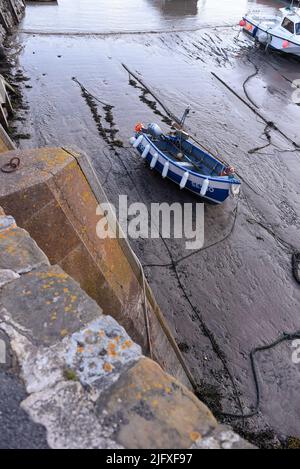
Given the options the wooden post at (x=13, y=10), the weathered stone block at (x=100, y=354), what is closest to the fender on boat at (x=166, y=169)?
the weathered stone block at (x=100, y=354)

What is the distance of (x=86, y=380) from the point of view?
7.28ft

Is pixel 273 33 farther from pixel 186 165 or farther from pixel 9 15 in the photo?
pixel 9 15

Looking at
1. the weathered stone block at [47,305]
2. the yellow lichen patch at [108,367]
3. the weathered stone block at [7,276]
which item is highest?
the yellow lichen patch at [108,367]

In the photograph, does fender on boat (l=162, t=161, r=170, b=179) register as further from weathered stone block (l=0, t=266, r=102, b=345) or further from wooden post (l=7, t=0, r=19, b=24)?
wooden post (l=7, t=0, r=19, b=24)

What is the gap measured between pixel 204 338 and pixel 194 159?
685 centimetres

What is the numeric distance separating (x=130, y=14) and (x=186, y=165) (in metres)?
22.1

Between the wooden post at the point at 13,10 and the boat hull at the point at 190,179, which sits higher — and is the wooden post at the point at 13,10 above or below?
above

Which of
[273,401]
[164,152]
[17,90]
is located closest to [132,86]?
[17,90]

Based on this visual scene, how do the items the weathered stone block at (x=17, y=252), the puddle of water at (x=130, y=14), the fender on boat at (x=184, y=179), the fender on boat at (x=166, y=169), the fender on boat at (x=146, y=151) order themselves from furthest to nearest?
1. the puddle of water at (x=130, y=14)
2. the fender on boat at (x=146, y=151)
3. the fender on boat at (x=166, y=169)
4. the fender on boat at (x=184, y=179)
5. the weathered stone block at (x=17, y=252)

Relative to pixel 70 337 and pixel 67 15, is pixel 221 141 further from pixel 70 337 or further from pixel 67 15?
pixel 67 15

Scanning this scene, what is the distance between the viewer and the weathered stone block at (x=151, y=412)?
6.59ft

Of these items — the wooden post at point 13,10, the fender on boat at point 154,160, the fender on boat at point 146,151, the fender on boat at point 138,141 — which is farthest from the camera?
the wooden post at point 13,10

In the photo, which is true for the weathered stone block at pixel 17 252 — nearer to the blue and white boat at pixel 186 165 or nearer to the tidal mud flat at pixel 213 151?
the tidal mud flat at pixel 213 151

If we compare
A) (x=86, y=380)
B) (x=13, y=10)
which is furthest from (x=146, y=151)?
(x=13, y=10)
